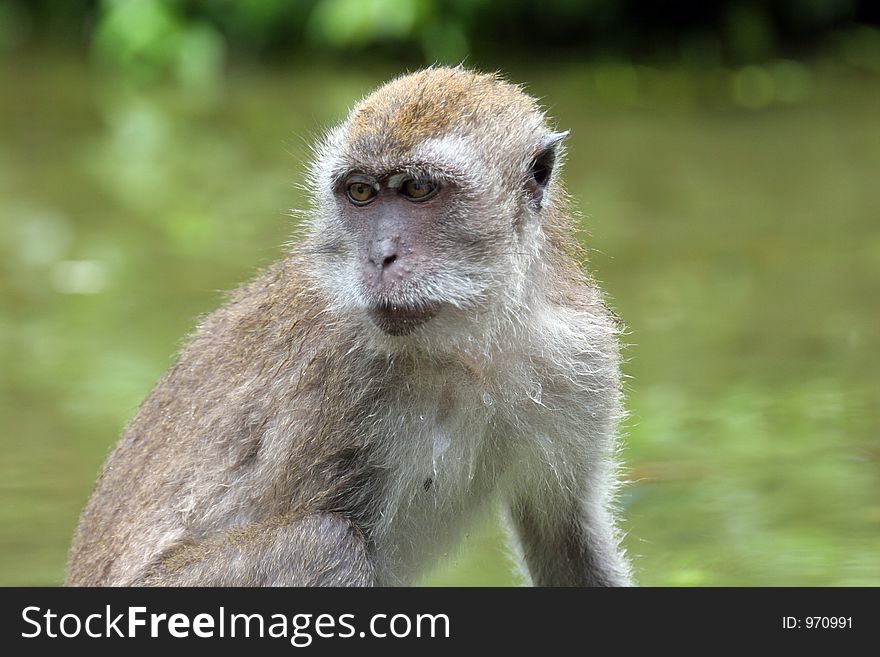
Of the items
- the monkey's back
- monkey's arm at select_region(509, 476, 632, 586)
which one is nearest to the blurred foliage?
monkey's arm at select_region(509, 476, 632, 586)

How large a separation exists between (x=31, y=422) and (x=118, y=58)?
9.49 metres

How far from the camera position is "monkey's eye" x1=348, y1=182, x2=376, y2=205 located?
188 inches

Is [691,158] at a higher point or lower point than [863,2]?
lower

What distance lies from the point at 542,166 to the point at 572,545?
4.94 ft

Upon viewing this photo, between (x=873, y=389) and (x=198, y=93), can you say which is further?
(x=198, y=93)

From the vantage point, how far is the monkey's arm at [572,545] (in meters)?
5.58

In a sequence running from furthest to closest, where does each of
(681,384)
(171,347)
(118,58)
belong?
1. (118,58)
2. (171,347)
3. (681,384)

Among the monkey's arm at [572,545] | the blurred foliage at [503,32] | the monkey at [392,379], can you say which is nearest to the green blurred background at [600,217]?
the blurred foliage at [503,32]

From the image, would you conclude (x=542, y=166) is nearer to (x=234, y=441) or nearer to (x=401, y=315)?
(x=401, y=315)

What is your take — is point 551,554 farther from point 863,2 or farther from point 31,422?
point 863,2

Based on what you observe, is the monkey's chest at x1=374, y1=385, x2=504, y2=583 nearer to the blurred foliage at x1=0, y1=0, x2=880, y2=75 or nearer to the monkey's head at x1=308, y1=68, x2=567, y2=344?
the monkey's head at x1=308, y1=68, x2=567, y2=344

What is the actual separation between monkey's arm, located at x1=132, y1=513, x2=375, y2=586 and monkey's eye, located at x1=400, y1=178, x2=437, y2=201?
3.40 ft

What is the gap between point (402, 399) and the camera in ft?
16.0

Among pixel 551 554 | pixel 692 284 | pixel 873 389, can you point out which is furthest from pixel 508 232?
pixel 692 284
